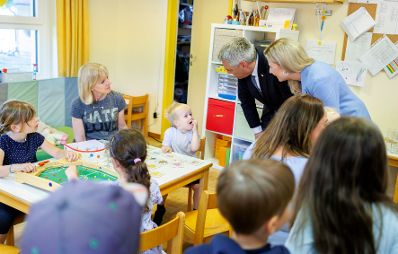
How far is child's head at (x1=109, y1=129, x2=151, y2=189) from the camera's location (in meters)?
1.85

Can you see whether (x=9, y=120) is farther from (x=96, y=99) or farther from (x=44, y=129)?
(x=44, y=129)

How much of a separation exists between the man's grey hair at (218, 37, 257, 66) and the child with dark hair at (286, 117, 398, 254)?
1.42m

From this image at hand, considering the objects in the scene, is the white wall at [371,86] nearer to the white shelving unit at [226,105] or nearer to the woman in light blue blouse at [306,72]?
the white shelving unit at [226,105]

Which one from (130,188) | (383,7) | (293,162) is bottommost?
(293,162)

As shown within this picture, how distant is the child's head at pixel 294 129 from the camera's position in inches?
65.4

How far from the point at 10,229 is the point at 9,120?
590 mm

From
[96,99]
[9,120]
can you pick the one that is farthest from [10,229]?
[96,99]

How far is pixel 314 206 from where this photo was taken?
1138 millimetres

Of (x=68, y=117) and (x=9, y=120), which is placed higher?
(x=9, y=120)

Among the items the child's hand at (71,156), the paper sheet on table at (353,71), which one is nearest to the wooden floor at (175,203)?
the child's hand at (71,156)

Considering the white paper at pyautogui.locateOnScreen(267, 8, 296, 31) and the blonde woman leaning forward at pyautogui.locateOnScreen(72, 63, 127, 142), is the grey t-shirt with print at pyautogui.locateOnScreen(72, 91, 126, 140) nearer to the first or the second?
the blonde woman leaning forward at pyautogui.locateOnScreen(72, 63, 127, 142)

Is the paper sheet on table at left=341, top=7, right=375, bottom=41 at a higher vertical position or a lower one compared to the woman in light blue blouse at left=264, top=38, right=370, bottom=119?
higher

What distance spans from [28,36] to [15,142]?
240cm

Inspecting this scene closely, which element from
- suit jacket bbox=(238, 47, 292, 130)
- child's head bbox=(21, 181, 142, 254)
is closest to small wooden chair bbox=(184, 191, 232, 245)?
suit jacket bbox=(238, 47, 292, 130)
